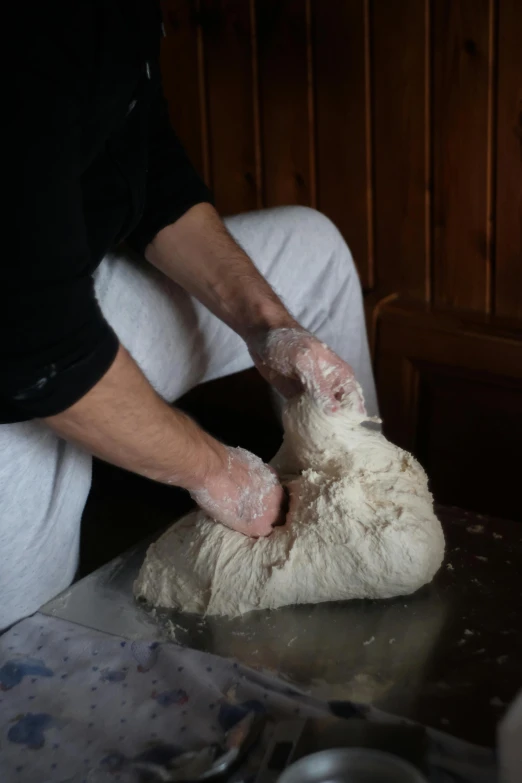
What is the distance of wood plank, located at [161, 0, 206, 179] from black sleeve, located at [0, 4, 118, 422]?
88cm

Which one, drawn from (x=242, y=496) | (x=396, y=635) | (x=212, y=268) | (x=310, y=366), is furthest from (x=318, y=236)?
(x=396, y=635)

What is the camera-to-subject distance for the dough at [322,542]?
884mm

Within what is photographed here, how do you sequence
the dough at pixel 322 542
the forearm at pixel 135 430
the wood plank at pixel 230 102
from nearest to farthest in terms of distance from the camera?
the forearm at pixel 135 430 < the dough at pixel 322 542 < the wood plank at pixel 230 102

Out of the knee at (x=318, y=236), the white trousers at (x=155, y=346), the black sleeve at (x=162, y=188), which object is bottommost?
the white trousers at (x=155, y=346)

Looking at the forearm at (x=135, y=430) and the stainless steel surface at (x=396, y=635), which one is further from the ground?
the forearm at (x=135, y=430)

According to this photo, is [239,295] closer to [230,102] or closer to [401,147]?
[401,147]

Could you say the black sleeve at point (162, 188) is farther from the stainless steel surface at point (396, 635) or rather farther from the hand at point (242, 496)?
the stainless steel surface at point (396, 635)

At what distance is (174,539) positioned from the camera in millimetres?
967

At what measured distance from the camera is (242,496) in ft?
3.06

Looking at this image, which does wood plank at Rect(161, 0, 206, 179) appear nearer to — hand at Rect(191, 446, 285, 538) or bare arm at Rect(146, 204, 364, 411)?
bare arm at Rect(146, 204, 364, 411)

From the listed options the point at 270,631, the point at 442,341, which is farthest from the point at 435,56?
the point at 270,631

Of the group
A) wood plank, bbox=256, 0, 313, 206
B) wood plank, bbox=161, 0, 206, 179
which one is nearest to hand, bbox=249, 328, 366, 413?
wood plank, bbox=256, 0, 313, 206

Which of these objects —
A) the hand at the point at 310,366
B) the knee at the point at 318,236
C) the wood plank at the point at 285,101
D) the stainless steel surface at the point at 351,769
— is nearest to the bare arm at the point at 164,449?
the hand at the point at 310,366

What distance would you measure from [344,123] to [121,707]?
3.32ft
